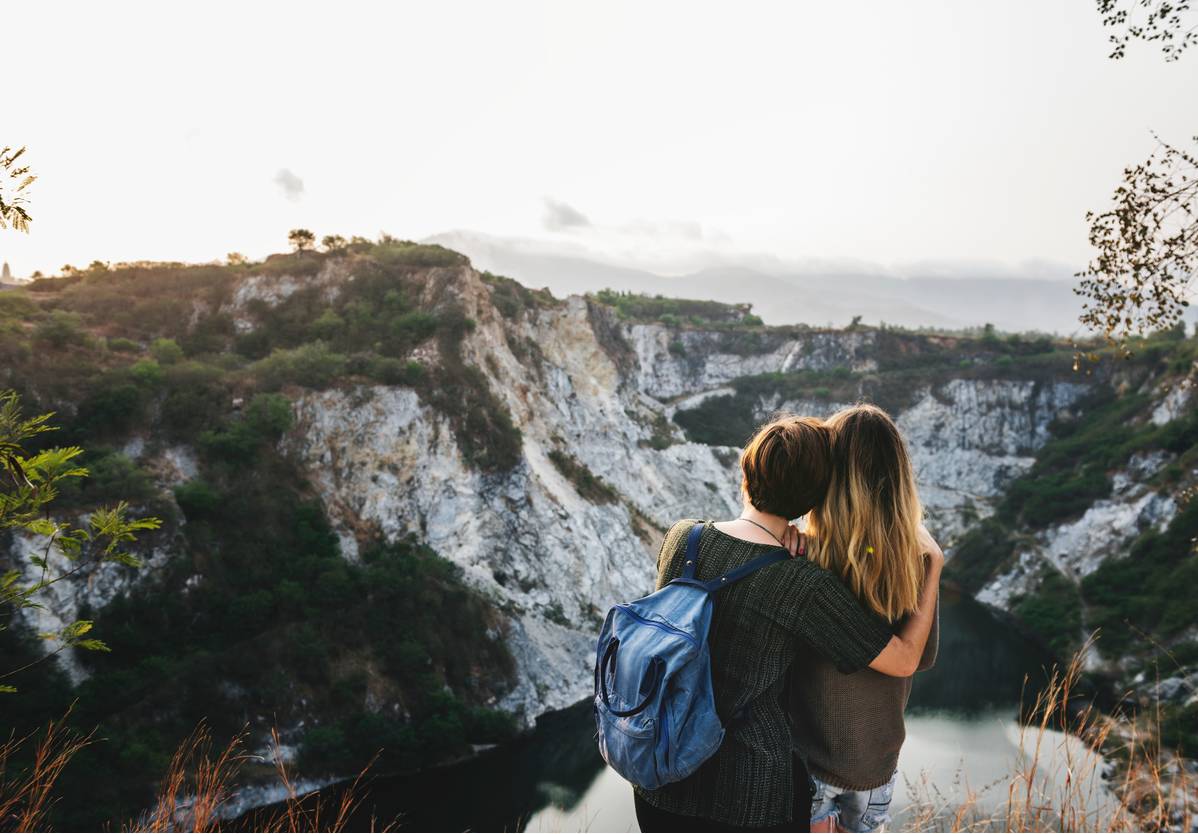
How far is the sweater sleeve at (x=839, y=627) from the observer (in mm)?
2043

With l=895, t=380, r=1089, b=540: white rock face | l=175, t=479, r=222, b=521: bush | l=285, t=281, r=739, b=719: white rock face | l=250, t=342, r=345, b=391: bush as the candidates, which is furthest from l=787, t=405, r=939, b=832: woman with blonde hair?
l=895, t=380, r=1089, b=540: white rock face

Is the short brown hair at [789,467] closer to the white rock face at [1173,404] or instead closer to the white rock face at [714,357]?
the white rock face at [1173,404]

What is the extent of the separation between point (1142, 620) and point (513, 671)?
25729 millimetres

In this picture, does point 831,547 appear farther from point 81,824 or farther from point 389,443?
point 389,443

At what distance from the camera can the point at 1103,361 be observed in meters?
52.5

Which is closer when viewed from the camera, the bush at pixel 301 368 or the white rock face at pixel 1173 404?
the bush at pixel 301 368

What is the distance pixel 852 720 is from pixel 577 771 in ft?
66.6

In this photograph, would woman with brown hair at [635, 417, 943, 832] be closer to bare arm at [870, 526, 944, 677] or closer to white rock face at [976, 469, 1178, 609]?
bare arm at [870, 526, 944, 677]

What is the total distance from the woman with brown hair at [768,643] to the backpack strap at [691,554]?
24 mm

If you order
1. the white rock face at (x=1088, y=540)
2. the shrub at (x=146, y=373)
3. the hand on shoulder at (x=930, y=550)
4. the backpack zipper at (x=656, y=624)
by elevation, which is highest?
the hand on shoulder at (x=930, y=550)

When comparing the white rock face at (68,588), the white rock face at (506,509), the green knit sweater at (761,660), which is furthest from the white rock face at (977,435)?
the green knit sweater at (761,660)

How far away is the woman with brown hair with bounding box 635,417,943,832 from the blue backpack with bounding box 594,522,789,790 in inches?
3.0

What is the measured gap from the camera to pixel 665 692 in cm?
199

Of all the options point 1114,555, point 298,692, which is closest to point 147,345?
point 298,692
